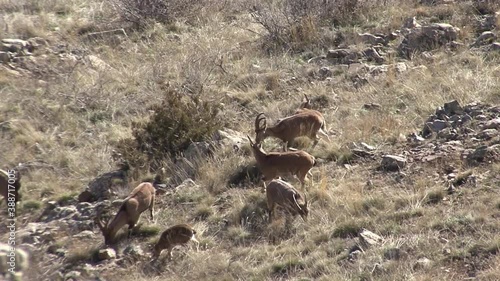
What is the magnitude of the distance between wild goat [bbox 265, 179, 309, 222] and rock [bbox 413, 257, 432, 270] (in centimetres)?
149

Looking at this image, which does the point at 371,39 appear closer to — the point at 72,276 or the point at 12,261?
the point at 72,276

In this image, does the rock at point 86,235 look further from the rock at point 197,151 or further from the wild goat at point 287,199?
the wild goat at point 287,199

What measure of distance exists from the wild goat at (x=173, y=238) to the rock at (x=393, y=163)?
2483 millimetres

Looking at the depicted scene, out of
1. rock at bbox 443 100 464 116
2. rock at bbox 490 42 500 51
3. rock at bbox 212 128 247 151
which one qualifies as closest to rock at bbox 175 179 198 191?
rock at bbox 212 128 247 151

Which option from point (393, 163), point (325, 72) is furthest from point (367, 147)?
point (325, 72)

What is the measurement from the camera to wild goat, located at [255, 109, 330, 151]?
10.1 metres

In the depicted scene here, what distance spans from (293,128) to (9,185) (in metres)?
3.71

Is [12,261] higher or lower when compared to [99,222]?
higher

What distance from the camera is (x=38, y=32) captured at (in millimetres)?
15562

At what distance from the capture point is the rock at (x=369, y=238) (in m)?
7.58

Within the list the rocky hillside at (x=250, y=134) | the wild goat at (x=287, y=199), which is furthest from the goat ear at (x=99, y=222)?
the wild goat at (x=287, y=199)

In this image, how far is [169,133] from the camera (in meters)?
10.6

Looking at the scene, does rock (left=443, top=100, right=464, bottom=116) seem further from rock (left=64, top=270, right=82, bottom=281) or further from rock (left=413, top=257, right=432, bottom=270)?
rock (left=64, top=270, right=82, bottom=281)

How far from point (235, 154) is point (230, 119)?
1.63m
